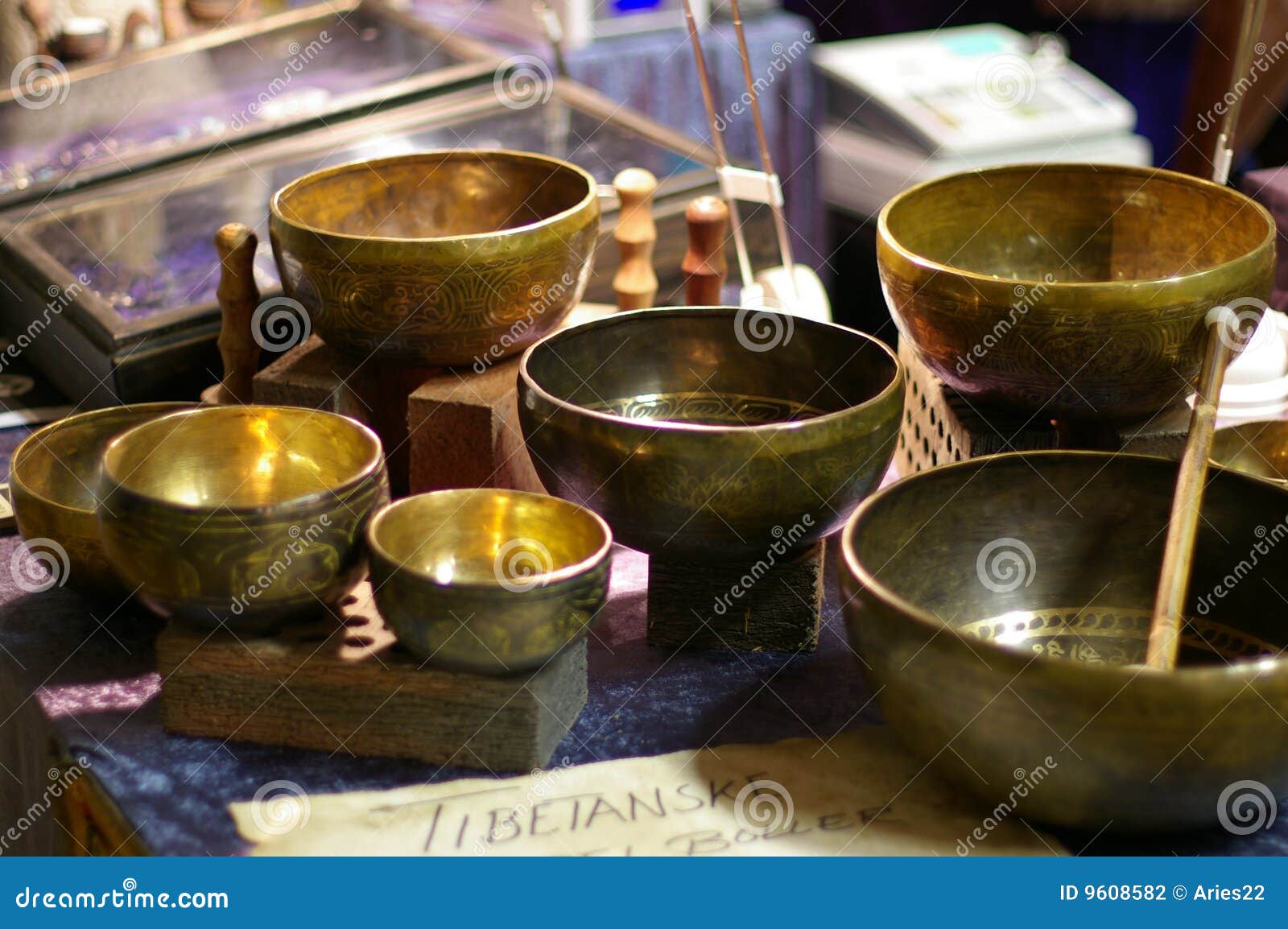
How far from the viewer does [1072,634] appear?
3.86 ft

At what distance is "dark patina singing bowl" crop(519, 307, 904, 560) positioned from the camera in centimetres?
109

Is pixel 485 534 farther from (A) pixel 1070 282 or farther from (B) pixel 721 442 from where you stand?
(A) pixel 1070 282

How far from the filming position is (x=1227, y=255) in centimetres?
133

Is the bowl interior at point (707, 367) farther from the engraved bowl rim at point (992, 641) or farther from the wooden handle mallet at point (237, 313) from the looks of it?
the wooden handle mallet at point (237, 313)

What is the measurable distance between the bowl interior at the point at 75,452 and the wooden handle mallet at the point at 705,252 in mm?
529

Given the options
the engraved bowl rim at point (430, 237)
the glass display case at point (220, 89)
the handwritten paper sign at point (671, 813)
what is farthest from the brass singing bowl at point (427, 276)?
the glass display case at point (220, 89)

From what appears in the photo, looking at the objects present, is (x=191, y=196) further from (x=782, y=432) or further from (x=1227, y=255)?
(x=1227, y=255)

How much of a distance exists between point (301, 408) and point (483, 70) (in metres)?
1.34

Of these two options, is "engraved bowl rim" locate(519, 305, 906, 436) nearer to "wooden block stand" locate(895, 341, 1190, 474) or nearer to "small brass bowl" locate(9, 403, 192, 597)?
"wooden block stand" locate(895, 341, 1190, 474)

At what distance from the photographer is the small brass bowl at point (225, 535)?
104 centimetres

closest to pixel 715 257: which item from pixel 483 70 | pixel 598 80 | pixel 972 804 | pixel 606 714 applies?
pixel 606 714

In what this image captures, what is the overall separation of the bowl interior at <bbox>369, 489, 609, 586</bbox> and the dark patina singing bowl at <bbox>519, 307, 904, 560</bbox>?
4 cm

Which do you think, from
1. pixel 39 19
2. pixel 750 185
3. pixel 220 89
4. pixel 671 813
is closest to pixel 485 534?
pixel 671 813

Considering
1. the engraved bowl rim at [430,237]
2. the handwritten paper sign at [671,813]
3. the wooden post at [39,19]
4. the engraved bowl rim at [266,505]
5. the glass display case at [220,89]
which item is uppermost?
the engraved bowl rim at [430,237]
